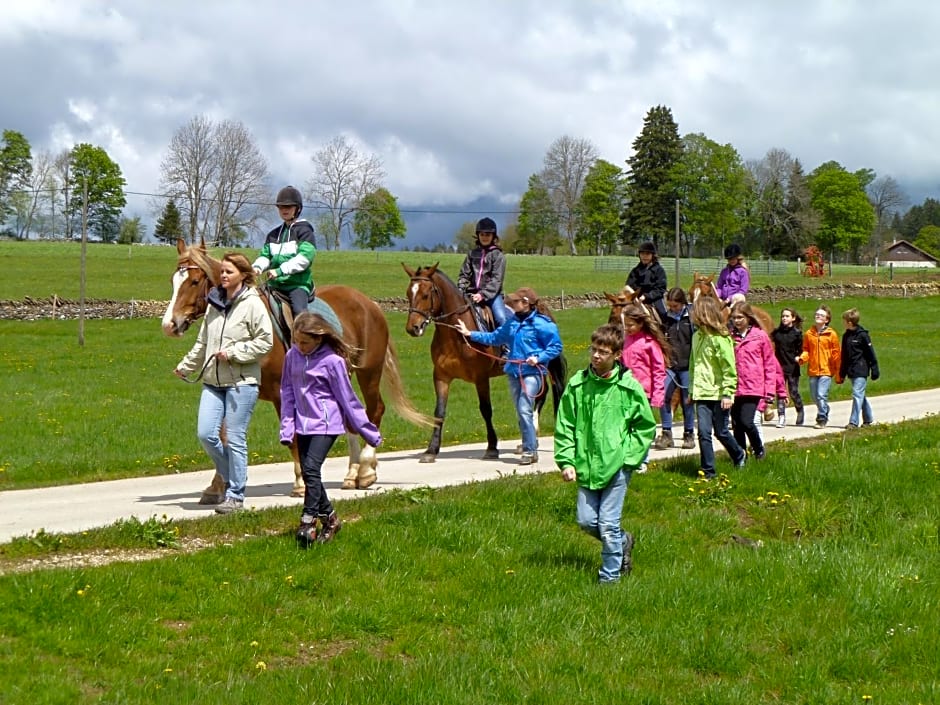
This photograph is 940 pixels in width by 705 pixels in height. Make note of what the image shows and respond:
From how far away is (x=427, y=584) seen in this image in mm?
7500

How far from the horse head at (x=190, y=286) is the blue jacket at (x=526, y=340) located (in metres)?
4.17

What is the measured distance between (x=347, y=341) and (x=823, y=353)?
32.6 ft

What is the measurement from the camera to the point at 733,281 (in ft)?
53.1

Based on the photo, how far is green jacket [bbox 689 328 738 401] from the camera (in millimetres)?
10742

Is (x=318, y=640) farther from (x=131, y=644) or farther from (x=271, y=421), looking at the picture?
(x=271, y=421)

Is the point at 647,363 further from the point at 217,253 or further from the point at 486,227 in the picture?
the point at 217,253

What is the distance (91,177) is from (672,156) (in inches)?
2354

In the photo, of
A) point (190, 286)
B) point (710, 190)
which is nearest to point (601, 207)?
point (710, 190)

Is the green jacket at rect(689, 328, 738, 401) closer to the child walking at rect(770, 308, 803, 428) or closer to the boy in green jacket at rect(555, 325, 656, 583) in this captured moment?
the boy in green jacket at rect(555, 325, 656, 583)

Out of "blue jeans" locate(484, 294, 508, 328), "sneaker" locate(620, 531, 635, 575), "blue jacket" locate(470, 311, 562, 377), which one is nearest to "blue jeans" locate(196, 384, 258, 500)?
"sneaker" locate(620, 531, 635, 575)

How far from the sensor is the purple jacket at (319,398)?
7973 mm

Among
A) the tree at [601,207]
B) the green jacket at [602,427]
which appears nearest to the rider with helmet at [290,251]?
the green jacket at [602,427]

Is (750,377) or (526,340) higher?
(526,340)

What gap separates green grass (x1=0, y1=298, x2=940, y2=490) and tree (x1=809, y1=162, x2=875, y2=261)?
7909 cm
